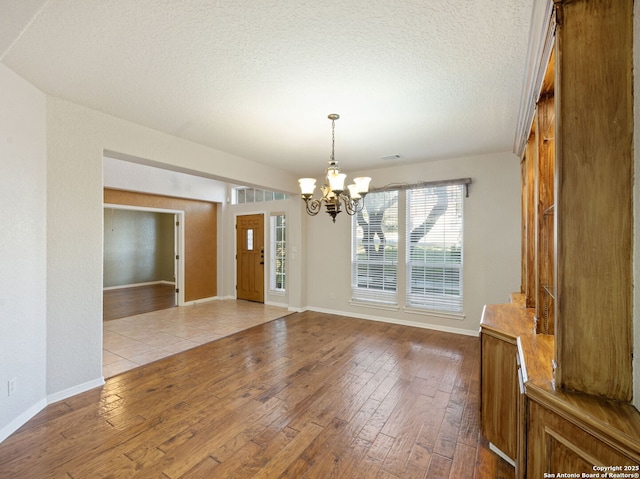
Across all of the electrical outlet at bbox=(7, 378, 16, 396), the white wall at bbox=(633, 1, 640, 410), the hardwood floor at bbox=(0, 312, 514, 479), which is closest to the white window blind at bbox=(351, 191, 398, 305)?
the hardwood floor at bbox=(0, 312, 514, 479)

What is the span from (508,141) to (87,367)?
5403 mm

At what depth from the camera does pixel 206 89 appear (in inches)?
97.0

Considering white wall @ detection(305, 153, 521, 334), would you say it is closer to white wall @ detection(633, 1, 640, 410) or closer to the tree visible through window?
the tree visible through window

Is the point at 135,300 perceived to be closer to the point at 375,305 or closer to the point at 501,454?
the point at 375,305

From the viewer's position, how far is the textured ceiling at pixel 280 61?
162 centimetres

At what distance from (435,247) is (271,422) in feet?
11.6

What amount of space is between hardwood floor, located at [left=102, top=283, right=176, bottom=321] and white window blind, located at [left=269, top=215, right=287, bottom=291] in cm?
236

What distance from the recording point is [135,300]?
279 inches

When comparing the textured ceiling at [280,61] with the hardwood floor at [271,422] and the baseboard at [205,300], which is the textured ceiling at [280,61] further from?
the baseboard at [205,300]

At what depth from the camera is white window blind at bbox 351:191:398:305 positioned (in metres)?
5.07

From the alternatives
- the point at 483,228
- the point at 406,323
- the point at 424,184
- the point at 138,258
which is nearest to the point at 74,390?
the point at 406,323

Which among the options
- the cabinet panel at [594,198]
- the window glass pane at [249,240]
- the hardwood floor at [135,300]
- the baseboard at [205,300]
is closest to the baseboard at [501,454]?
the cabinet panel at [594,198]

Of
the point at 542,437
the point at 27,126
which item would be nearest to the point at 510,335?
the point at 542,437

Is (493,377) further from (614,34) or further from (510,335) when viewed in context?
(614,34)
